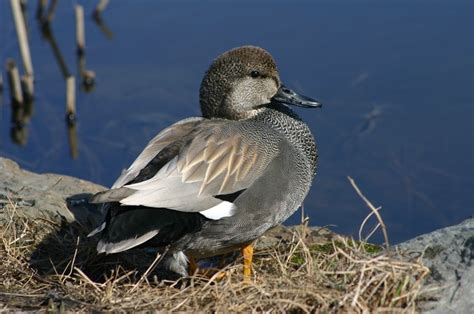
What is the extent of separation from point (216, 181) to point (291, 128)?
772mm

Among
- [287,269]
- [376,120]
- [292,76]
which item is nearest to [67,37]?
[292,76]

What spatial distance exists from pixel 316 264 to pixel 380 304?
1.52 ft

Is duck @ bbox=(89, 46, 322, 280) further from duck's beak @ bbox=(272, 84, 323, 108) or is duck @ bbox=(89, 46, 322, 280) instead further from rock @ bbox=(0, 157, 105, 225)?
rock @ bbox=(0, 157, 105, 225)

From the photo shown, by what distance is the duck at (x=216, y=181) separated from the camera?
3986 mm

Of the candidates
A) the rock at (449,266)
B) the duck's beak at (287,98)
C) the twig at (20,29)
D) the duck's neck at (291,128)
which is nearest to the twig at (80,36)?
the twig at (20,29)

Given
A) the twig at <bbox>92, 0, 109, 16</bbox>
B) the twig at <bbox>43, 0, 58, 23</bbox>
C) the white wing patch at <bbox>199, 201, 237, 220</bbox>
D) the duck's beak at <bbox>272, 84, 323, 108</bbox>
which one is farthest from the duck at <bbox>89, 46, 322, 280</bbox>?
the twig at <bbox>43, 0, 58, 23</bbox>

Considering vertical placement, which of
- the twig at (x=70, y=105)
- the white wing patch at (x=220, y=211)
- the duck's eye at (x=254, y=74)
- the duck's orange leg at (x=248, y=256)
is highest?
the duck's eye at (x=254, y=74)

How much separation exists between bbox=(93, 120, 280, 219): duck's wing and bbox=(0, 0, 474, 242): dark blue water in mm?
2511

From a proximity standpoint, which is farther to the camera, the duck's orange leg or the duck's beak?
the duck's beak

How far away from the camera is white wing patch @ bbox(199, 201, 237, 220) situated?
4.04 m

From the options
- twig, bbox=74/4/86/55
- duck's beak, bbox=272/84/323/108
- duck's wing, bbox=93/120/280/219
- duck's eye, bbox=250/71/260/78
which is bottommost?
twig, bbox=74/4/86/55

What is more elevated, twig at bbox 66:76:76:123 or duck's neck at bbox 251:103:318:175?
duck's neck at bbox 251:103:318:175

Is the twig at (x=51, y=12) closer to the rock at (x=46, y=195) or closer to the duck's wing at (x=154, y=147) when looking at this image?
the rock at (x=46, y=195)

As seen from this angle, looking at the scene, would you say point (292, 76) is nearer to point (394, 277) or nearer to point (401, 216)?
point (401, 216)
